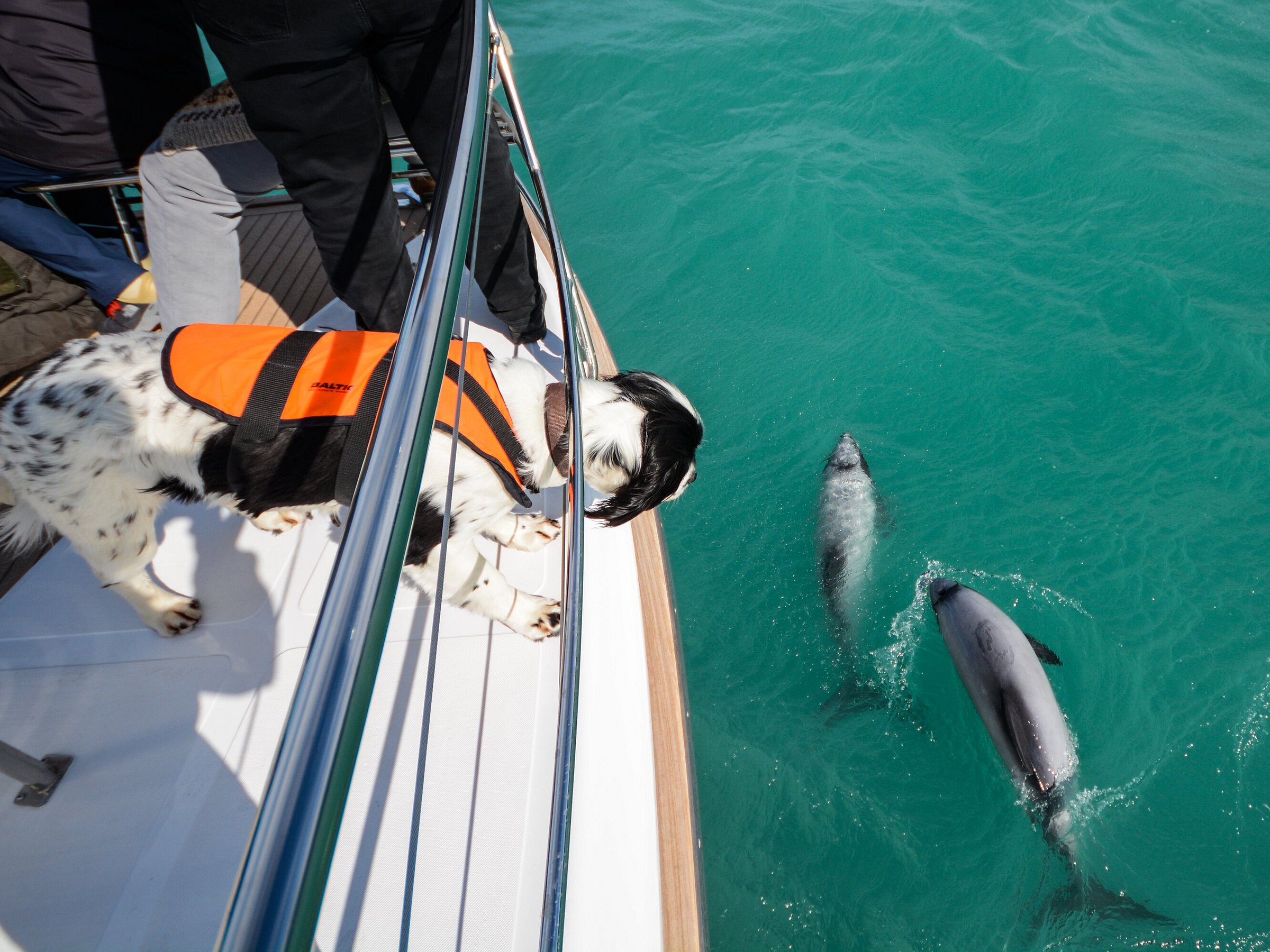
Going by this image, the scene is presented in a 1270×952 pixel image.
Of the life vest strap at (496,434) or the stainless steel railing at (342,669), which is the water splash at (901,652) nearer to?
the life vest strap at (496,434)

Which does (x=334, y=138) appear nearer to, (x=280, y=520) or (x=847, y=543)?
(x=280, y=520)

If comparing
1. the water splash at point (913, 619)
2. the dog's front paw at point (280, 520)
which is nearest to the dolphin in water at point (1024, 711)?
the water splash at point (913, 619)

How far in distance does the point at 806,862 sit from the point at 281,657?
2.11m

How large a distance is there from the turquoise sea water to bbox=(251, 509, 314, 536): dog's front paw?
6.15ft

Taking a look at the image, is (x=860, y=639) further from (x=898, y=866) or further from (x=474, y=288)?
(x=474, y=288)

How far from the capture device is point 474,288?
321 cm

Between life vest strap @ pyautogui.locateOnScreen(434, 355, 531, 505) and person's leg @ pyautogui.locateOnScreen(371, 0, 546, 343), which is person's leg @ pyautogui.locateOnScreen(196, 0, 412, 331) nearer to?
person's leg @ pyautogui.locateOnScreen(371, 0, 546, 343)

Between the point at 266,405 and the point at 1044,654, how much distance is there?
3.10 metres

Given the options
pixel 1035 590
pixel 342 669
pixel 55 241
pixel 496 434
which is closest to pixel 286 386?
pixel 496 434

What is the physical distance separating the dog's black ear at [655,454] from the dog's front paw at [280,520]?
105 centimetres

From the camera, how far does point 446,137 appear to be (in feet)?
5.17

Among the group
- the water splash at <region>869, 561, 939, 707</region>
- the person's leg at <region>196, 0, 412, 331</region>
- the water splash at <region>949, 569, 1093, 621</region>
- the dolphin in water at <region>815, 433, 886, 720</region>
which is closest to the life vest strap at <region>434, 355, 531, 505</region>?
the person's leg at <region>196, 0, 412, 331</region>

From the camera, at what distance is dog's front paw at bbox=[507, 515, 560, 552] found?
7.77ft

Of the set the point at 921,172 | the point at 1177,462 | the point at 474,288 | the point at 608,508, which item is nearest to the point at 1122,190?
the point at 921,172
